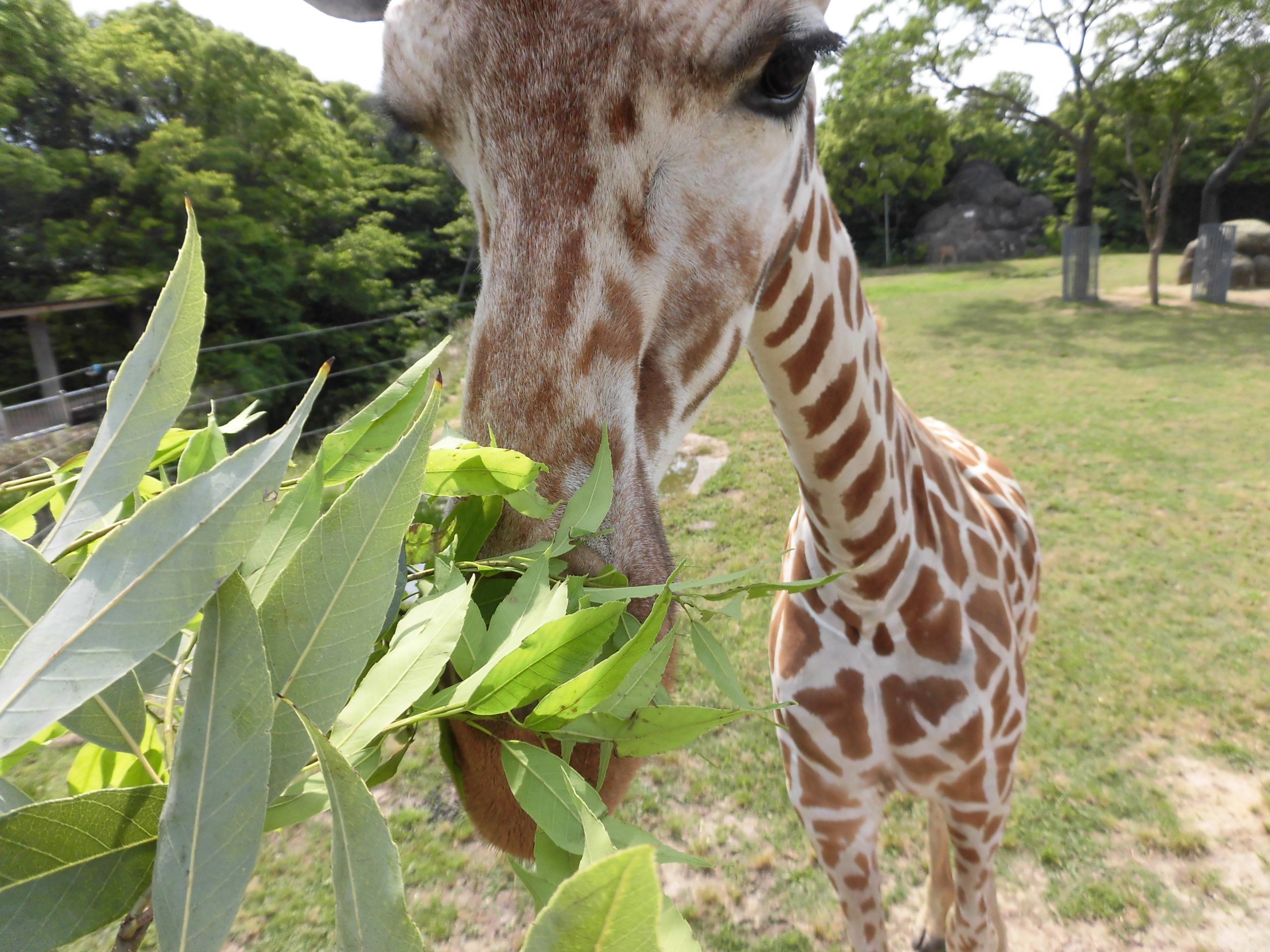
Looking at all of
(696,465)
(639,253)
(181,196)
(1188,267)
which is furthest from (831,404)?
(1188,267)

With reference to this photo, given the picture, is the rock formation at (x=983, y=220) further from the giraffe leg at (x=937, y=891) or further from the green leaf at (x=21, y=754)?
the green leaf at (x=21, y=754)

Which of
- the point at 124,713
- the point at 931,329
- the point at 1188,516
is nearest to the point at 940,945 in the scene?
the point at 124,713

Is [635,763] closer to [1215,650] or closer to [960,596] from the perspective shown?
[960,596]

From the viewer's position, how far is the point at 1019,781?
267 centimetres

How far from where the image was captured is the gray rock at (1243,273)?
1347cm

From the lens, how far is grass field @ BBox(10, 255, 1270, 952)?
2.19 meters

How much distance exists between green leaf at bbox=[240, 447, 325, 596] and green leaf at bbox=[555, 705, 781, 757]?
233 mm

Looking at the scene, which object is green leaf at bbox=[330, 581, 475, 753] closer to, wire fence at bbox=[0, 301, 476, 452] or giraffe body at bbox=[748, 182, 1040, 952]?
giraffe body at bbox=[748, 182, 1040, 952]

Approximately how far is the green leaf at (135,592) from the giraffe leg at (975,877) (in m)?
1.63

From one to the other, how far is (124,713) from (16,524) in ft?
1.37

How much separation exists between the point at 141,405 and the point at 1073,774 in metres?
3.23

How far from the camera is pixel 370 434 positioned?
0.64m

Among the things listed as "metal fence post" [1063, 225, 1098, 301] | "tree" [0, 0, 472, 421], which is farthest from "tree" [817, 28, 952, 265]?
"tree" [0, 0, 472, 421]

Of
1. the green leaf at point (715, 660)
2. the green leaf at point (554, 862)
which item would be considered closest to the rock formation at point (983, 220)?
the green leaf at point (715, 660)
